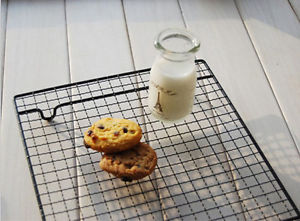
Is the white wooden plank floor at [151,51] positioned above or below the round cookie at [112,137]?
below

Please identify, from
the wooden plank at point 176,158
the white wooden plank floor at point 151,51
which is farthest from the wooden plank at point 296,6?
the wooden plank at point 176,158

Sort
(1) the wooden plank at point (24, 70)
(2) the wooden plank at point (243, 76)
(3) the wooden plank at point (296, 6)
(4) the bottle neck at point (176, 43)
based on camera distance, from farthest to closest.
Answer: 1. (3) the wooden plank at point (296, 6)
2. (2) the wooden plank at point (243, 76)
3. (1) the wooden plank at point (24, 70)
4. (4) the bottle neck at point (176, 43)

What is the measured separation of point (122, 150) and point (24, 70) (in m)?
0.56

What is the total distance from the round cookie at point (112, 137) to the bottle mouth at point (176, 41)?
20cm

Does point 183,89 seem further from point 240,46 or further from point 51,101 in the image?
point 240,46

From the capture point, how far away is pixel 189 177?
106 cm

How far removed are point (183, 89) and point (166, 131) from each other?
152mm

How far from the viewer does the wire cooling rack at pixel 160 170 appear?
1.00 m

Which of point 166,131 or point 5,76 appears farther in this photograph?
point 5,76

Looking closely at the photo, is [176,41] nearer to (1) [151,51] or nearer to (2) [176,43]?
(2) [176,43]

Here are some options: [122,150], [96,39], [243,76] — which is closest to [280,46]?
[243,76]

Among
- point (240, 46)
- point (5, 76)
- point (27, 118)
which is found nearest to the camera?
point (27, 118)

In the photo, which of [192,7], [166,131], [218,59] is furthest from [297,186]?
[192,7]

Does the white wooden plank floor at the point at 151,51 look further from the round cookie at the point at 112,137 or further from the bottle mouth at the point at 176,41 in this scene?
the bottle mouth at the point at 176,41
